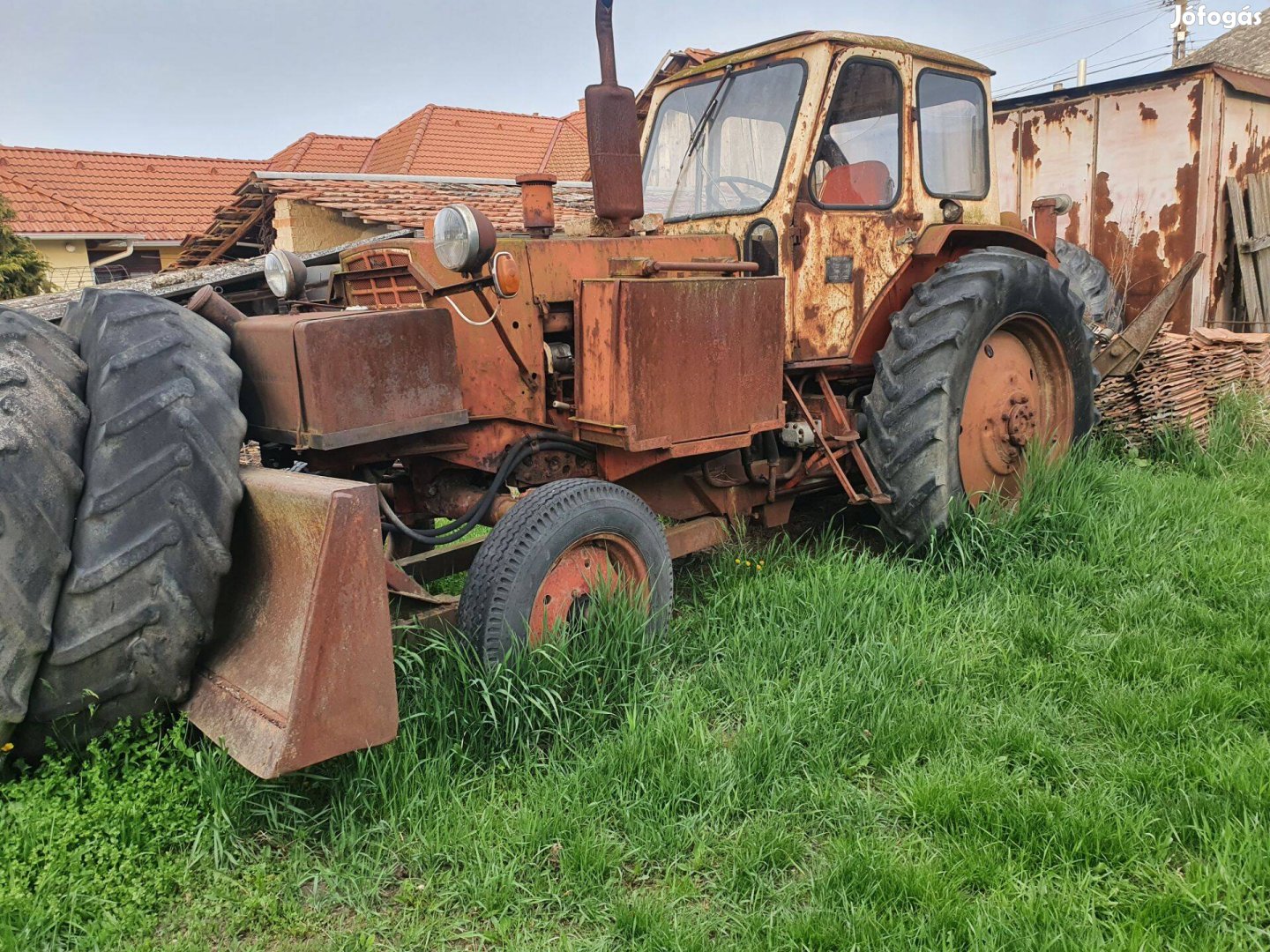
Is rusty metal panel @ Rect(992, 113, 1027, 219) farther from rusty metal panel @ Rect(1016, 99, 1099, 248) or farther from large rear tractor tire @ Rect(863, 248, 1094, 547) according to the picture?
large rear tractor tire @ Rect(863, 248, 1094, 547)

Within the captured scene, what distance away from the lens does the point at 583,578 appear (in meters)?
3.24

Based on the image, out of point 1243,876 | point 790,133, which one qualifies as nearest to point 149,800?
point 1243,876

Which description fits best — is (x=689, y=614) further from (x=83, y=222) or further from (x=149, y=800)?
(x=83, y=222)

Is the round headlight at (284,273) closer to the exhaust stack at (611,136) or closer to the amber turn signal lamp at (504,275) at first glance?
the amber turn signal lamp at (504,275)

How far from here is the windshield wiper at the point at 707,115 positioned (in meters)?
4.21

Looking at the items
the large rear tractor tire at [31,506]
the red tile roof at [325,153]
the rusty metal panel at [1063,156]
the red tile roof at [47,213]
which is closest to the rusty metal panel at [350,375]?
the large rear tractor tire at [31,506]

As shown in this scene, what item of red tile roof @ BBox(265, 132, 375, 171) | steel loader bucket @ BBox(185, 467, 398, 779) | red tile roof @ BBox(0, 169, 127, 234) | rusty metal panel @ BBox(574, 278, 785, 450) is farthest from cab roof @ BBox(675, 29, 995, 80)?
red tile roof @ BBox(265, 132, 375, 171)

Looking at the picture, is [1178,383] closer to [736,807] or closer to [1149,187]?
[1149,187]

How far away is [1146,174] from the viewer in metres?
8.00

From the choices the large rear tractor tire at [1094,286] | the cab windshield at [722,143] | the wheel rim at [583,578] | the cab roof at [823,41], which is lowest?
the wheel rim at [583,578]

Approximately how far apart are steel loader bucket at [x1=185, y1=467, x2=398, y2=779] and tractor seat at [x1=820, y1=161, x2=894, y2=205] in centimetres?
254

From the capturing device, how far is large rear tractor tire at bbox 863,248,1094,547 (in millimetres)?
3947

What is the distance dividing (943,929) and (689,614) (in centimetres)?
180

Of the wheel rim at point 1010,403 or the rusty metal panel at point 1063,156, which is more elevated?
the rusty metal panel at point 1063,156
